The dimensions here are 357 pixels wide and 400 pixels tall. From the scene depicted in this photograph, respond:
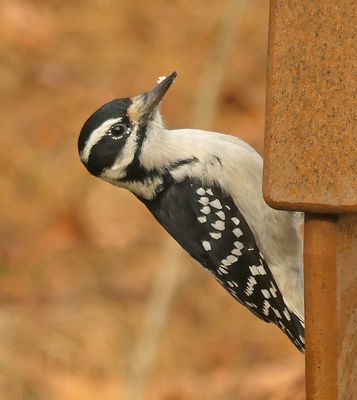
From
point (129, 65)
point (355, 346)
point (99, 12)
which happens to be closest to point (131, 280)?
point (129, 65)

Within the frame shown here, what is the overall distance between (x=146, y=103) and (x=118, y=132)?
155mm

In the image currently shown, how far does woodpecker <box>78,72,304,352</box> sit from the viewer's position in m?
4.59

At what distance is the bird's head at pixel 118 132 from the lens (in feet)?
14.6

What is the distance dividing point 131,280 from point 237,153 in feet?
14.5

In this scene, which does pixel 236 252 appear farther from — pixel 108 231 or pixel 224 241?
pixel 108 231

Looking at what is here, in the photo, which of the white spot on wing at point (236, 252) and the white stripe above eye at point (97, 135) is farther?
the white spot on wing at point (236, 252)

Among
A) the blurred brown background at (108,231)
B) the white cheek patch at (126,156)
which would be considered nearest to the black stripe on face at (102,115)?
the white cheek patch at (126,156)

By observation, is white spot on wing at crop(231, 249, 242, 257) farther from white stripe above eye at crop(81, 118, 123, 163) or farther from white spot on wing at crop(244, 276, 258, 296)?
white stripe above eye at crop(81, 118, 123, 163)

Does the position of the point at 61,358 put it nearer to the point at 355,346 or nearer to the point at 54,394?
the point at 54,394

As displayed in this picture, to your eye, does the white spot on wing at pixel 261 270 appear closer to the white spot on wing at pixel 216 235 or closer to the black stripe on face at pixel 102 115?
the white spot on wing at pixel 216 235

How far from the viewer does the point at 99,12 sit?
11992mm

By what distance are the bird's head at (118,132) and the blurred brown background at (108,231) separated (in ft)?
→ 4.34

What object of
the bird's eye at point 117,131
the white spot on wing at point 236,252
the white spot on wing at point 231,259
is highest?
the bird's eye at point 117,131

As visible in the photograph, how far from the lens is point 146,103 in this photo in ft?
15.0
